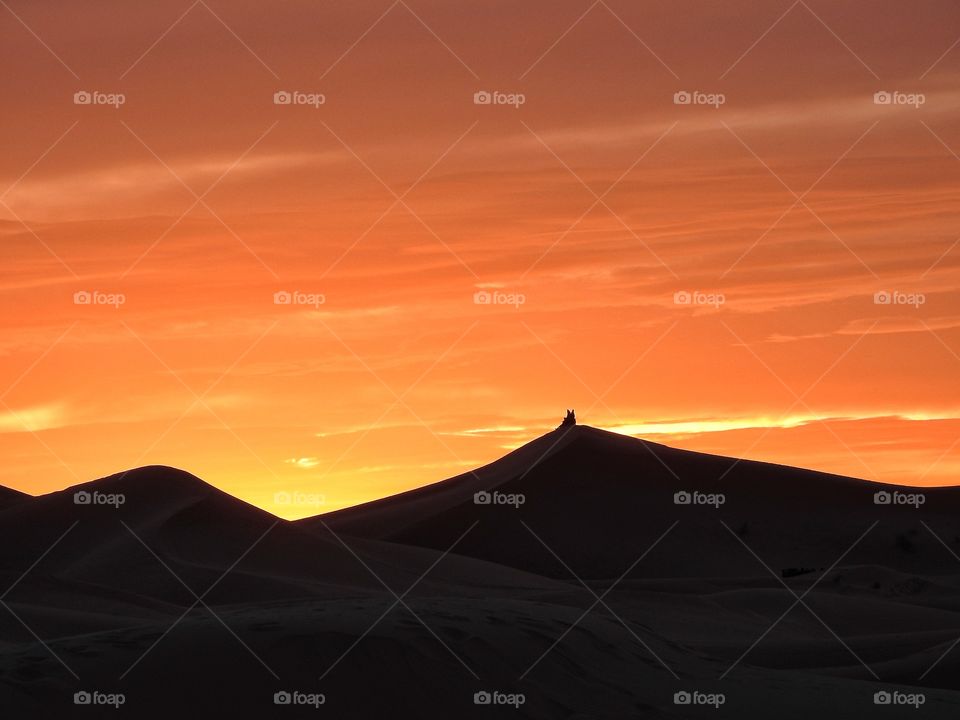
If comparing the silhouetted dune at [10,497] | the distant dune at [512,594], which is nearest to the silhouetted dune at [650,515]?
the distant dune at [512,594]

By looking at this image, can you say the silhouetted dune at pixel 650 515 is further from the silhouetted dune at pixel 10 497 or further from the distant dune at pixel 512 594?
the silhouetted dune at pixel 10 497

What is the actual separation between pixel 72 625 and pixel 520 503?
78.0 ft

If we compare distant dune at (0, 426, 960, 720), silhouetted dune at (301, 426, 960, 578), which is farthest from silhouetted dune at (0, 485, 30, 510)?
silhouetted dune at (301, 426, 960, 578)

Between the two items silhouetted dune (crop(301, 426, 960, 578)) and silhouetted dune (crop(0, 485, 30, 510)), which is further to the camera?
silhouetted dune (crop(301, 426, 960, 578))

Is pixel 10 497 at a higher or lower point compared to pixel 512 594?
higher

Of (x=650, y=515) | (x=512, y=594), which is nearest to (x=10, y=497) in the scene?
(x=512, y=594)

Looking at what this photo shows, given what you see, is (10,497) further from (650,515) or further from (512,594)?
(650,515)

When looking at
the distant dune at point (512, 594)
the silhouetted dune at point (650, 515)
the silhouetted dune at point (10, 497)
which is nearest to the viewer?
the distant dune at point (512, 594)

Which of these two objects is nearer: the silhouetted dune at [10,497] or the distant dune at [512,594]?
the distant dune at [512,594]

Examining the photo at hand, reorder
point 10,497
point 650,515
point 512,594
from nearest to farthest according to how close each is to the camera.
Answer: point 512,594 < point 10,497 < point 650,515

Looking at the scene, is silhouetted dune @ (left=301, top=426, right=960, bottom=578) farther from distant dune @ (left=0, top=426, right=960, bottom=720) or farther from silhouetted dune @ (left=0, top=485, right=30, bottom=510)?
silhouetted dune @ (left=0, top=485, right=30, bottom=510)

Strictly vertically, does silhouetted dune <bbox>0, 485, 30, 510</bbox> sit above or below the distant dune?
above

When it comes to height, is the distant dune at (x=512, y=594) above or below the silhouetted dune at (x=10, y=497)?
below

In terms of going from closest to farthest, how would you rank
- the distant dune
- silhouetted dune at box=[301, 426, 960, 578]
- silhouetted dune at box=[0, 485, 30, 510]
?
the distant dune → silhouetted dune at box=[0, 485, 30, 510] → silhouetted dune at box=[301, 426, 960, 578]
